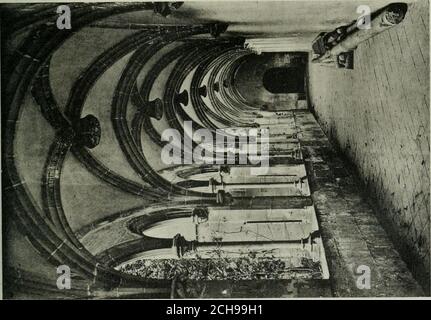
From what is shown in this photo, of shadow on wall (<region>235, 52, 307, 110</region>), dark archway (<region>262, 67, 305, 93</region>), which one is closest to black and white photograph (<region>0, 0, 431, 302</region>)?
shadow on wall (<region>235, 52, 307, 110</region>)

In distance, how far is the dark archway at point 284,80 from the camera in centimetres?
1377

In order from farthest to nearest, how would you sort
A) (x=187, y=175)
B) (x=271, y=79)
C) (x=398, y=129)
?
(x=271, y=79)
(x=187, y=175)
(x=398, y=129)

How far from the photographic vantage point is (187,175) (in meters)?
6.25

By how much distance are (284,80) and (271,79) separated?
56 cm

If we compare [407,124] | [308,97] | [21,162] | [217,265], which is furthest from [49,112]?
[308,97]

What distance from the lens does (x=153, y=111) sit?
277 inches

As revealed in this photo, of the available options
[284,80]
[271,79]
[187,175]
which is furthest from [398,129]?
[284,80]

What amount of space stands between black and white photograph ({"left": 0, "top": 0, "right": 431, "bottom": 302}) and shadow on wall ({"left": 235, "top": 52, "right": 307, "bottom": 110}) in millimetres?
6264

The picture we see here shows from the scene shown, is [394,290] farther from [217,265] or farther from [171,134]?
[171,134]

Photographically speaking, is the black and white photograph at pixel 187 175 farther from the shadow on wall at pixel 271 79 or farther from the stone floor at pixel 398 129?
the shadow on wall at pixel 271 79

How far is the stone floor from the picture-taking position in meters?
4.62

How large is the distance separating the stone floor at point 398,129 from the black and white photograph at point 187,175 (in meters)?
0.03

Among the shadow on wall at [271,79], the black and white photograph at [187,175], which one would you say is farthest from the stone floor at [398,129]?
the shadow on wall at [271,79]

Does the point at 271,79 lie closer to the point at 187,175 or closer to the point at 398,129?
the point at 187,175
